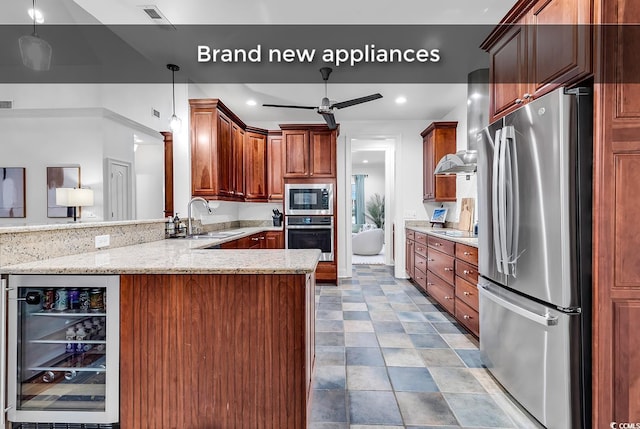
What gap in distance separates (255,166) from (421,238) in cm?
278

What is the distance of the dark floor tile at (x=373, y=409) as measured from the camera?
1.85m

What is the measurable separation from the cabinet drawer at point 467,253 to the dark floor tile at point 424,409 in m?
1.22

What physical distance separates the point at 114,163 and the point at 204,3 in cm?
135

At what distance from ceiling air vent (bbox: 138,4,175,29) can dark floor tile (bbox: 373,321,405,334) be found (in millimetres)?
3273

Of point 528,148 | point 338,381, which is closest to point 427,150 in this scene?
point 528,148

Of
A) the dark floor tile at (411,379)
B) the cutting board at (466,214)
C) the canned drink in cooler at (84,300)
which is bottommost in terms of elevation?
the dark floor tile at (411,379)

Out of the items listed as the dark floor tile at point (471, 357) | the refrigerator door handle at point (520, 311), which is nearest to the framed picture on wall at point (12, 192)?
the refrigerator door handle at point (520, 311)

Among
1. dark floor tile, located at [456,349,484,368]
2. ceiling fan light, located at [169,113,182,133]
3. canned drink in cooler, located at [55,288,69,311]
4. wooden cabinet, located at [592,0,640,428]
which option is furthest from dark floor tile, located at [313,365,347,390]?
ceiling fan light, located at [169,113,182,133]

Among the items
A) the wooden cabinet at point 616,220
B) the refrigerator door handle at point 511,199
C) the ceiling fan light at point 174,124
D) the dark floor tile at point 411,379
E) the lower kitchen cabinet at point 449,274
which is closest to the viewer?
the wooden cabinet at point 616,220

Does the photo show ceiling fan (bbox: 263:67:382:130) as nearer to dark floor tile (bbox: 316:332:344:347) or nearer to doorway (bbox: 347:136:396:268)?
doorway (bbox: 347:136:396:268)

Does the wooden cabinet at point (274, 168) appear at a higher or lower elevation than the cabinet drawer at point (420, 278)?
higher

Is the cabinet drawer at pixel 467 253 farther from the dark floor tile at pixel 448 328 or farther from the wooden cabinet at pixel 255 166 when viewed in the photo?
the wooden cabinet at pixel 255 166

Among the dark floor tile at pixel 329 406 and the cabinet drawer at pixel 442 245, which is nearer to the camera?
the dark floor tile at pixel 329 406

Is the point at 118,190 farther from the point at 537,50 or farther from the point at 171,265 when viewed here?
the point at 537,50
